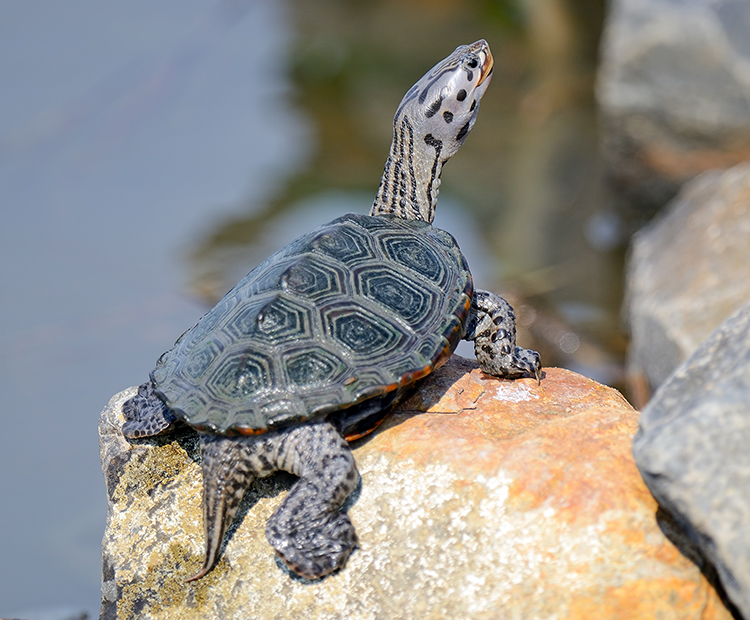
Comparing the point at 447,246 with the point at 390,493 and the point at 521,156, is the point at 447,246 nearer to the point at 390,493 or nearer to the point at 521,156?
the point at 390,493

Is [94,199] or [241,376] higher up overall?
[94,199]

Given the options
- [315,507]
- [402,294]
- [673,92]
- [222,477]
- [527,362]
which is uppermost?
[673,92]

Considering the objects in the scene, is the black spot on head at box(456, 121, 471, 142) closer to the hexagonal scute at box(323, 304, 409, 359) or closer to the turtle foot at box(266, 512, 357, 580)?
the hexagonal scute at box(323, 304, 409, 359)

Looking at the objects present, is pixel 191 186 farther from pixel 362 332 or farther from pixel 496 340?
pixel 362 332

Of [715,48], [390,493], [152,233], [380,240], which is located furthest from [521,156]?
[390,493]

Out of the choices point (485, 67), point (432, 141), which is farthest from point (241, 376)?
point (485, 67)

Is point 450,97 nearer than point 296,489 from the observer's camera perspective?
No

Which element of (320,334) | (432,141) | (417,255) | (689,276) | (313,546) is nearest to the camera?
(313,546)
